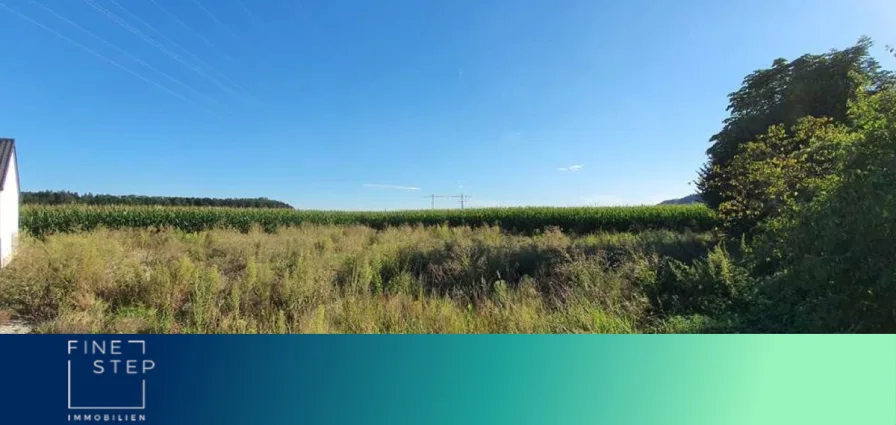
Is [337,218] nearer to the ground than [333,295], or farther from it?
farther from it

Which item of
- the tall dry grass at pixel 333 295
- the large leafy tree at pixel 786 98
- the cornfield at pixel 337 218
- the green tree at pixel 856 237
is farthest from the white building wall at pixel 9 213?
the large leafy tree at pixel 786 98

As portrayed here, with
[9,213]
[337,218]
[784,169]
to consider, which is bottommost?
[337,218]

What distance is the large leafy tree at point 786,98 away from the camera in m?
12.1

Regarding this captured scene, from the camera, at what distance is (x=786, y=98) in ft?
43.3

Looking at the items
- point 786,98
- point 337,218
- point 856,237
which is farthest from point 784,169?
point 337,218

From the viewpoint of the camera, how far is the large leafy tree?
1207cm

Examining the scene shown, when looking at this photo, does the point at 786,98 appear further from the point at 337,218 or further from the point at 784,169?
the point at 337,218

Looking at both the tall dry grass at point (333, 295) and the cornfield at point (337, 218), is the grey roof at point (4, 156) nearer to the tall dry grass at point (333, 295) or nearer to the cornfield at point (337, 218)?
the tall dry grass at point (333, 295)

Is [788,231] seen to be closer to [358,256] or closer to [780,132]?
[780,132]

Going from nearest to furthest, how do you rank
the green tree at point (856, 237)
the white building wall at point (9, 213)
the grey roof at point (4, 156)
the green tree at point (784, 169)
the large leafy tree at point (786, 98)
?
the green tree at point (856, 237), the green tree at point (784, 169), the white building wall at point (9, 213), the grey roof at point (4, 156), the large leafy tree at point (786, 98)

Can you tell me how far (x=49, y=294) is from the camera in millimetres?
6273

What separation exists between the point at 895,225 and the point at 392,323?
16.5 ft

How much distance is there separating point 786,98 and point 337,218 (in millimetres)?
25556

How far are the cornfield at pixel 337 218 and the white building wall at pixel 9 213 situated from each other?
40.6 ft
